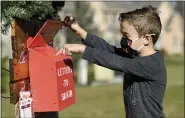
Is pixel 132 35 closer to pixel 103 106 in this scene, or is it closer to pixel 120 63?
pixel 120 63

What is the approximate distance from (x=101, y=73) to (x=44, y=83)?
17.2 m

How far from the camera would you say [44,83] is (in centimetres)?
290

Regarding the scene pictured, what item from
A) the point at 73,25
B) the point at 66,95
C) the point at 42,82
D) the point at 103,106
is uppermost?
the point at 73,25

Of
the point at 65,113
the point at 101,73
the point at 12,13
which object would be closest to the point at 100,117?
the point at 65,113

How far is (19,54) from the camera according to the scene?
2969mm

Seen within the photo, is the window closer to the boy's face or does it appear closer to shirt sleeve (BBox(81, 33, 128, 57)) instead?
shirt sleeve (BBox(81, 33, 128, 57))

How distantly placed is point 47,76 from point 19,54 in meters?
0.27

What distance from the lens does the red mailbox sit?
2.86m

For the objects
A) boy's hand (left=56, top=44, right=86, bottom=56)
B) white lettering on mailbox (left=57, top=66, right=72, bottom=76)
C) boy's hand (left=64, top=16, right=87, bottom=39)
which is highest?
boy's hand (left=64, top=16, right=87, bottom=39)

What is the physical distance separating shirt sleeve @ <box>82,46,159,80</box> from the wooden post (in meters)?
0.45

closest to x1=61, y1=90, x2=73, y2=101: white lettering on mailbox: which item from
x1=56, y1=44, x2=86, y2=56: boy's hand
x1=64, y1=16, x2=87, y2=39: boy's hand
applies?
x1=56, y1=44, x2=86, y2=56: boy's hand

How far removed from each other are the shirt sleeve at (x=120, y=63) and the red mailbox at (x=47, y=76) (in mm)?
228

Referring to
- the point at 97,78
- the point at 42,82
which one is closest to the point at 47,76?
the point at 42,82

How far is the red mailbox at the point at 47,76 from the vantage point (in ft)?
9.37
